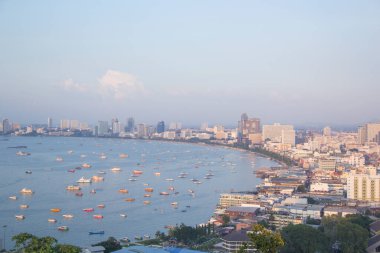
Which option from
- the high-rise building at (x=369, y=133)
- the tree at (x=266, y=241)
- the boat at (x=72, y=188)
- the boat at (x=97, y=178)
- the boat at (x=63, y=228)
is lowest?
the boat at (x=63, y=228)

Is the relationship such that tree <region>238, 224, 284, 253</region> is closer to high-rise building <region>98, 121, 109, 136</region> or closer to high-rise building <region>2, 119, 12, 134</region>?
high-rise building <region>98, 121, 109, 136</region>

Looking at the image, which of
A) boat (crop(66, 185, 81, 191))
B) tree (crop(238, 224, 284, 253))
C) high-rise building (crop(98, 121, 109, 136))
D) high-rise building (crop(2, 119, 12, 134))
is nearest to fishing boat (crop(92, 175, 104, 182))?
boat (crop(66, 185, 81, 191))

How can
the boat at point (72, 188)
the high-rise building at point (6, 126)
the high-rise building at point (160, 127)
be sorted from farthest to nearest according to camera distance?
the high-rise building at point (160, 127)
the high-rise building at point (6, 126)
the boat at point (72, 188)

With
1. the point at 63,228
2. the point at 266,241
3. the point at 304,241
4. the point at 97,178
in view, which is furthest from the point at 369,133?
the point at 266,241

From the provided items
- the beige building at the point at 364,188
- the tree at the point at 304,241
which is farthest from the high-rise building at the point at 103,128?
the tree at the point at 304,241

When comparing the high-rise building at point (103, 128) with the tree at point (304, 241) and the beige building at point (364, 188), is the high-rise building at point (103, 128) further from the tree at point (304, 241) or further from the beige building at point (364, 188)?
the tree at point (304, 241)

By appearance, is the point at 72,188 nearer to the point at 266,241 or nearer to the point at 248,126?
the point at 266,241
